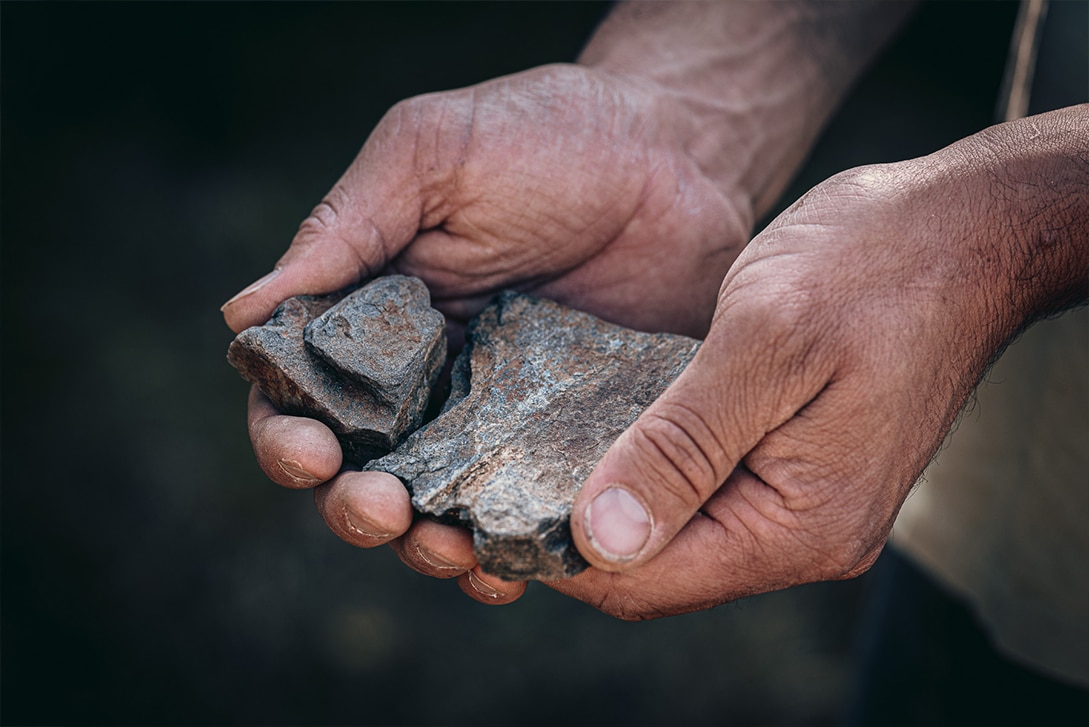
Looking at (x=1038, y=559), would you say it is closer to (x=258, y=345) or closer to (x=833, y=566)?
(x=833, y=566)

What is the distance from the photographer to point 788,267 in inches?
63.2

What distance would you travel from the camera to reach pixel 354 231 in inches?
84.7

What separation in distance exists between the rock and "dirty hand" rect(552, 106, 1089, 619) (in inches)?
22.7

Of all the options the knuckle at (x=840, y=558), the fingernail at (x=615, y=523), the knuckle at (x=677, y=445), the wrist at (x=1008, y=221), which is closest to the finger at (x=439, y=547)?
the fingernail at (x=615, y=523)

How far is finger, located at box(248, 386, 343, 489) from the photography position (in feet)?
5.86

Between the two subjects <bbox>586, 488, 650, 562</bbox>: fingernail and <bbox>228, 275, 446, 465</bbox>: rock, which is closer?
<bbox>586, 488, 650, 562</bbox>: fingernail

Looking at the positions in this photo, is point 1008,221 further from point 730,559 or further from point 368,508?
point 368,508

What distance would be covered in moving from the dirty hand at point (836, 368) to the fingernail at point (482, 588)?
0.63 ft

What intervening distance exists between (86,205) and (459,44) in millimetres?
1643

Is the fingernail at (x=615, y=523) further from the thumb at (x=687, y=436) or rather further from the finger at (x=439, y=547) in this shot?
the finger at (x=439, y=547)

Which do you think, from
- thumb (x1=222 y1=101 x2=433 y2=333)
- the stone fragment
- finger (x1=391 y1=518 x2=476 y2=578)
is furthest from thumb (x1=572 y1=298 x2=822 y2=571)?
thumb (x1=222 y1=101 x2=433 y2=333)

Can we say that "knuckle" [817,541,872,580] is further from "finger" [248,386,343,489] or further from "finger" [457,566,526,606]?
"finger" [248,386,343,489]

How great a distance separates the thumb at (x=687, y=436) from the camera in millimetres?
1541

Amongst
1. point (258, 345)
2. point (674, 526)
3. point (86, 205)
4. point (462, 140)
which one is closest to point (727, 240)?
point (462, 140)
